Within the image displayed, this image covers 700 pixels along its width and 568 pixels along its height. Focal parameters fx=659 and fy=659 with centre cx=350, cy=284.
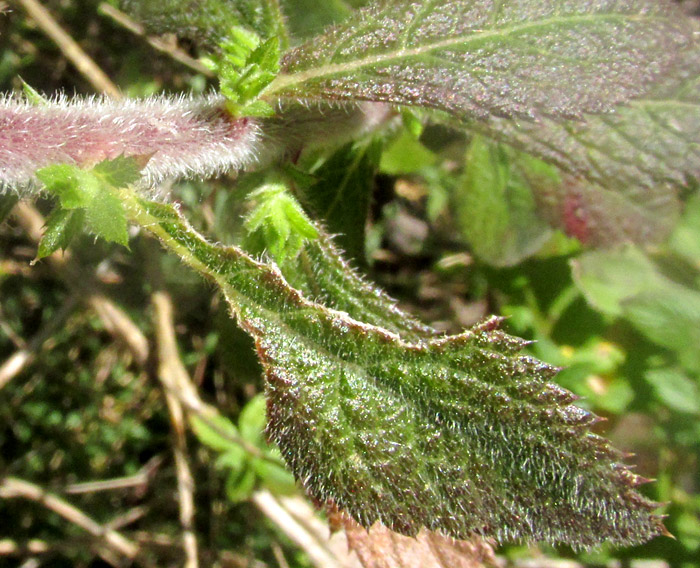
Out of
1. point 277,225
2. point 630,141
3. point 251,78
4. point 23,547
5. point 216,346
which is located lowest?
point 23,547

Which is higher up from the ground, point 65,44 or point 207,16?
point 65,44

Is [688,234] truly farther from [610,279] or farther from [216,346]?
[216,346]

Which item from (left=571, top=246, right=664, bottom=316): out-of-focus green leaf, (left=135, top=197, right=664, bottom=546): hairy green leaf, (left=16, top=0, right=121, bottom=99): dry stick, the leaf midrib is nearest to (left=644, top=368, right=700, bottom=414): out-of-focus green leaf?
(left=571, top=246, right=664, bottom=316): out-of-focus green leaf

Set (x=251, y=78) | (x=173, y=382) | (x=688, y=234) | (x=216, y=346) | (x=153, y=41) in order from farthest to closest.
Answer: (x=688, y=234) < (x=216, y=346) < (x=173, y=382) < (x=153, y=41) < (x=251, y=78)

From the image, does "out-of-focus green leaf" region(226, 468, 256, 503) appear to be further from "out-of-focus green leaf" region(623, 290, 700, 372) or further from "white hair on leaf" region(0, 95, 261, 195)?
"out-of-focus green leaf" region(623, 290, 700, 372)

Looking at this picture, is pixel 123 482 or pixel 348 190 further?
pixel 123 482

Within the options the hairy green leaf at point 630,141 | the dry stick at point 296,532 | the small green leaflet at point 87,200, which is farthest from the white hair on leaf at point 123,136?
the dry stick at point 296,532

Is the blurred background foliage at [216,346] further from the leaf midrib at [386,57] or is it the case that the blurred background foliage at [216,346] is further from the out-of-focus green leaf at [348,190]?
the leaf midrib at [386,57]

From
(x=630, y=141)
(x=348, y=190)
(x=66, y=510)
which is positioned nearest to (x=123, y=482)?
(x=66, y=510)

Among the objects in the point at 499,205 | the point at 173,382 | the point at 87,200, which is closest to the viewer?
the point at 87,200
